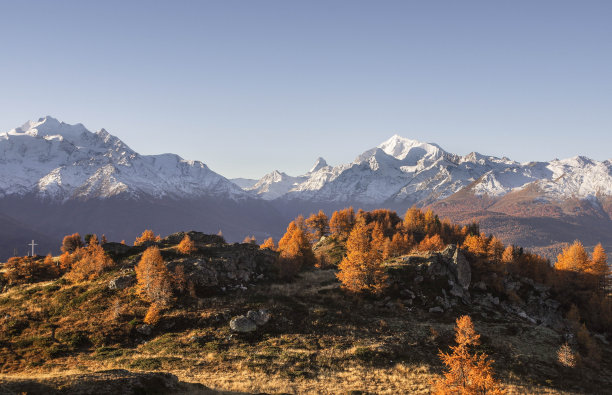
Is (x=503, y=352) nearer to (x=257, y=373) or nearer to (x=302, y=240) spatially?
(x=257, y=373)

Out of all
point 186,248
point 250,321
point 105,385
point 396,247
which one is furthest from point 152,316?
point 396,247

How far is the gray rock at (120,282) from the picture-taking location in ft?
204

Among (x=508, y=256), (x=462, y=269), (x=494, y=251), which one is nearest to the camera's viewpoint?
(x=462, y=269)

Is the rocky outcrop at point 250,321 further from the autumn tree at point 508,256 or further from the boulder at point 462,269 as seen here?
the autumn tree at point 508,256

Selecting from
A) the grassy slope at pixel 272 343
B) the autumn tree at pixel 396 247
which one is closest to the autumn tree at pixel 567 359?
the grassy slope at pixel 272 343

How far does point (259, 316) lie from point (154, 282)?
19243 millimetres

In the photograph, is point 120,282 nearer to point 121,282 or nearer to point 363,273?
point 121,282

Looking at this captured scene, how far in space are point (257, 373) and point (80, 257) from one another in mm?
64056

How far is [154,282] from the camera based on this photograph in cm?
5719

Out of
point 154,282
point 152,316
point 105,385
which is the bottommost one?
point 152,316

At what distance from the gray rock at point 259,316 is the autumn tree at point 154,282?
15257mm

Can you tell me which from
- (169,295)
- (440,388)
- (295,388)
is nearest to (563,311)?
(440,388)

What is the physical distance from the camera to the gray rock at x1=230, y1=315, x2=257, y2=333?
162 ft

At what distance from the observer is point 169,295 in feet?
188
